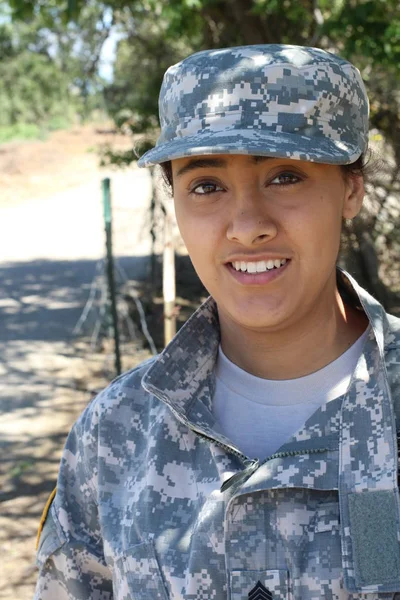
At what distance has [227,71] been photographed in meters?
1.50

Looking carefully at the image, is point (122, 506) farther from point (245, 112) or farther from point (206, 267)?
point (245, 112)

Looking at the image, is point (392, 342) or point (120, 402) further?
point (120, 402)

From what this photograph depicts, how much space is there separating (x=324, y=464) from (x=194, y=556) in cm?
29

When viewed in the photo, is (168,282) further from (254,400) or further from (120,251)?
(120,251)

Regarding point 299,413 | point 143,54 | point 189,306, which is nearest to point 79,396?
point 189,306

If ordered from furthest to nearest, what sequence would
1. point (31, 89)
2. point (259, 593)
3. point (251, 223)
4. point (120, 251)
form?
point (31, 89), point (120, 251), point (251, 223), point (259, 593)

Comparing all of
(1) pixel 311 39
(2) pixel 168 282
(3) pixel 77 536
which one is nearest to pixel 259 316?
(3) pixel 77 536

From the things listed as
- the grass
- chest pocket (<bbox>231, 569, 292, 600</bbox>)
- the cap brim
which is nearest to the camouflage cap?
the cap brim

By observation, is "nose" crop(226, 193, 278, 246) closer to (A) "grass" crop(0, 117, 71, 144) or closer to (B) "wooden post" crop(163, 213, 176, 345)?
(B) "wooden post" crop(163, 213, 176, 345)

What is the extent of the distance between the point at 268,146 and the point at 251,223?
0.46 feet

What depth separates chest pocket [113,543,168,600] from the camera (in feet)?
4.96

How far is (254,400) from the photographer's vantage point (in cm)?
164

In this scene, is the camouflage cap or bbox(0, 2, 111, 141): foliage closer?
the camouflage cap

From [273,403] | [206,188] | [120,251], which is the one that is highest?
[120,251]
